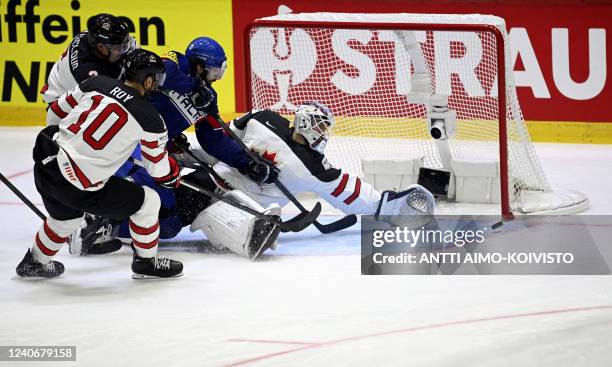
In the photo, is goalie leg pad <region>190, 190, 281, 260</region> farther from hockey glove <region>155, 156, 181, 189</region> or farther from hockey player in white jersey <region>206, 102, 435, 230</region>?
hockey glove <region>155, 156, 181, 189</region>

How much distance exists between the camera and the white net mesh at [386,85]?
6.75 meters

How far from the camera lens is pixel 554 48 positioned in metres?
7.74

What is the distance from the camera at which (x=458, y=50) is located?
7.11 meters

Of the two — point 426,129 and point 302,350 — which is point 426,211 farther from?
point 302,350

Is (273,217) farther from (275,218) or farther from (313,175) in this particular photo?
(313,175)

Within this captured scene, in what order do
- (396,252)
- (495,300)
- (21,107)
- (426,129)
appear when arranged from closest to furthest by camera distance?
(495,300), (396,252), (426,129), (21,107)

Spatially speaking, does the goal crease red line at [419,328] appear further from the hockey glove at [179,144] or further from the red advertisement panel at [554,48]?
the red advertisement panel at [554,48]

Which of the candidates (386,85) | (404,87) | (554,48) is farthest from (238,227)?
(554,48)

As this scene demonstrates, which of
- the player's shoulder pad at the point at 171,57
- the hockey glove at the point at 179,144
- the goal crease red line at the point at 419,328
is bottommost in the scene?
the goal crease red line at the point at 419,328

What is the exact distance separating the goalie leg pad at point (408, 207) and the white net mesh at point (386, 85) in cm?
89

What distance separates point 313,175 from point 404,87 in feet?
5.73

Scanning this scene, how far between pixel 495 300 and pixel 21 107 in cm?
483

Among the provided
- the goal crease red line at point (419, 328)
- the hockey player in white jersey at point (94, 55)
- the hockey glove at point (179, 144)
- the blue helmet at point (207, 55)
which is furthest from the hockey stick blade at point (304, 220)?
the goal crease red line at point (419, 328)

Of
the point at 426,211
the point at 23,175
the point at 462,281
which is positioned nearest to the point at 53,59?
the point at 23,175
